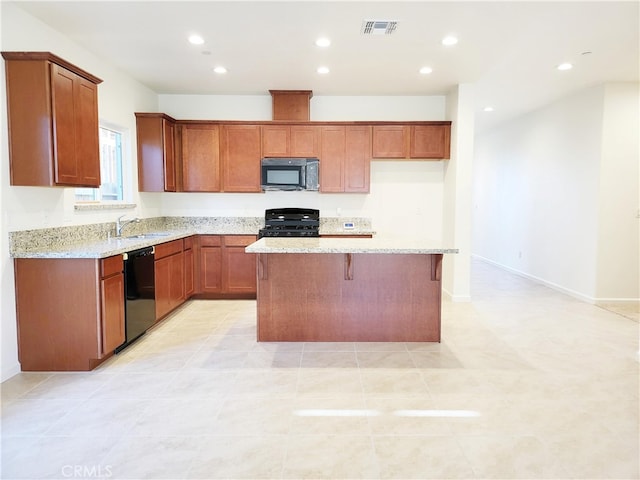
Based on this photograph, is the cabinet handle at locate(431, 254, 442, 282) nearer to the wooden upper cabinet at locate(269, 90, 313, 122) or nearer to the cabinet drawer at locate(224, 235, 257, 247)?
the cabinet drawer at locate(224, 235, 257, 247)

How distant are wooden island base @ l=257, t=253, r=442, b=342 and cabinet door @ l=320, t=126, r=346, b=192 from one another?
6.74ft

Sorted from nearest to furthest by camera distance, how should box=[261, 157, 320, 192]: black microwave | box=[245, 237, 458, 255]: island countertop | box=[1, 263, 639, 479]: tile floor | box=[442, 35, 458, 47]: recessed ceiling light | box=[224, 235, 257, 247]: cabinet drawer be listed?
box=[1, 263, 639, 479]: tile floor
box=[245, 237, 458, 255]: island countertop
box=[442, 35, 458, 47]: recessed ceiling light
box=[224, 235, 257, 247]: cabinet drawer
box=[261, 157, 320, 192]: black microwave

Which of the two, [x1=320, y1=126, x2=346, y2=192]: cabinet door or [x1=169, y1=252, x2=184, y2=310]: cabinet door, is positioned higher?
[x1=320, y1=126, x2=346, y2=192]: cabinet door

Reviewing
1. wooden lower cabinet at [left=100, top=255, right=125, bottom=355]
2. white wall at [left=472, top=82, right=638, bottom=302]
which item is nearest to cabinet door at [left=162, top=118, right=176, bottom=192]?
wooden lower cabinet at [left=100, top=255, right=125, bottom=355]

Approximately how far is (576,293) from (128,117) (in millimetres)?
6243

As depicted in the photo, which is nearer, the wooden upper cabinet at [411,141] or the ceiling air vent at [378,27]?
the ceiling air vent at [378,27]

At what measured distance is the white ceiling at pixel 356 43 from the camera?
3.08 metres

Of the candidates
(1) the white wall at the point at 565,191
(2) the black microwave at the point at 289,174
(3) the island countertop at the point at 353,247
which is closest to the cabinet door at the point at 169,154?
(2) the black microwave at the point at 289,174

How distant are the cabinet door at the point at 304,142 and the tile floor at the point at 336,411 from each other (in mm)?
2625

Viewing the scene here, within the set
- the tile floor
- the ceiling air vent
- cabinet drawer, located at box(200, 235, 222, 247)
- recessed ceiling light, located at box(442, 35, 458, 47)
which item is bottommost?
the tile floor

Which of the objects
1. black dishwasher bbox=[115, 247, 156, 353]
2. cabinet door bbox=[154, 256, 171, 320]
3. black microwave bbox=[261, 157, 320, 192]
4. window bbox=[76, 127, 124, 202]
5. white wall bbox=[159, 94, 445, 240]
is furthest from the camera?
white wall bbox=[159, 94, 445, 240]

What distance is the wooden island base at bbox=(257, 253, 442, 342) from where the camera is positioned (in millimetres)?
3611

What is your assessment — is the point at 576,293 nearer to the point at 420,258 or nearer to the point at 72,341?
the point at 420,258

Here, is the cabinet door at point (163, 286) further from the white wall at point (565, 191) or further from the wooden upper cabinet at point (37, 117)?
the white wall at point (565, 191)
